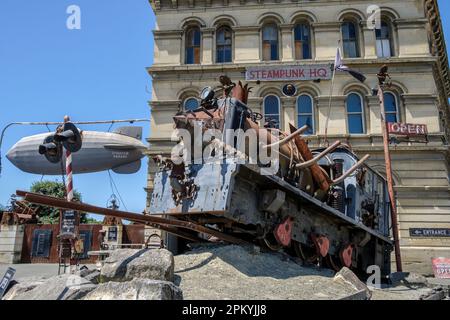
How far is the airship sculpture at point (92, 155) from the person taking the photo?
30.5 metres

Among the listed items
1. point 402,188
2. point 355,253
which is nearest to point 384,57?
point 402,188

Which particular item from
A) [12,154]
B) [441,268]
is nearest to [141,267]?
[441,268]

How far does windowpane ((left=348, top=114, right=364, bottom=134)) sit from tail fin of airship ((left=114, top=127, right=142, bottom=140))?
55.8 feet

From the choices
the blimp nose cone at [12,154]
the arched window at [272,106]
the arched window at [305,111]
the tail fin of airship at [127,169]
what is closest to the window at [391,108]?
the arched window at [305,111]

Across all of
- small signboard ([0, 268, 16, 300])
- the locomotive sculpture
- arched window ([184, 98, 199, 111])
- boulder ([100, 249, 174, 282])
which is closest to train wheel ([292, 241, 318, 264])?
the locomotive sculpture

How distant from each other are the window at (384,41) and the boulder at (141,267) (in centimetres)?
2141

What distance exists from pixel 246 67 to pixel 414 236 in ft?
40.1

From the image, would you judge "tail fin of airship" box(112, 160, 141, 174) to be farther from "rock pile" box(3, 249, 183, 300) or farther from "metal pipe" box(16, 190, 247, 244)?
"rock pile" box(3, 249, 183, 300)

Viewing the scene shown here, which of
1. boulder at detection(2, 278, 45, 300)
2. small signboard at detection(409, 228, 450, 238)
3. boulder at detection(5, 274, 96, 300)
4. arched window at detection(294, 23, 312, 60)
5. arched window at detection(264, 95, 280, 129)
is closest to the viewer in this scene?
boulder at detection(5, 274, 96, 300)

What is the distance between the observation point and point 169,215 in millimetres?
7941

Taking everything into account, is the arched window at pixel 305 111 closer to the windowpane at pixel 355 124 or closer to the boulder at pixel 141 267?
the windowpane at pixel 355 124

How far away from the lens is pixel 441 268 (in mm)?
19719

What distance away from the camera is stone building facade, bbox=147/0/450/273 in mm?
21344

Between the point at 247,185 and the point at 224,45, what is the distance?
60.8 ft
